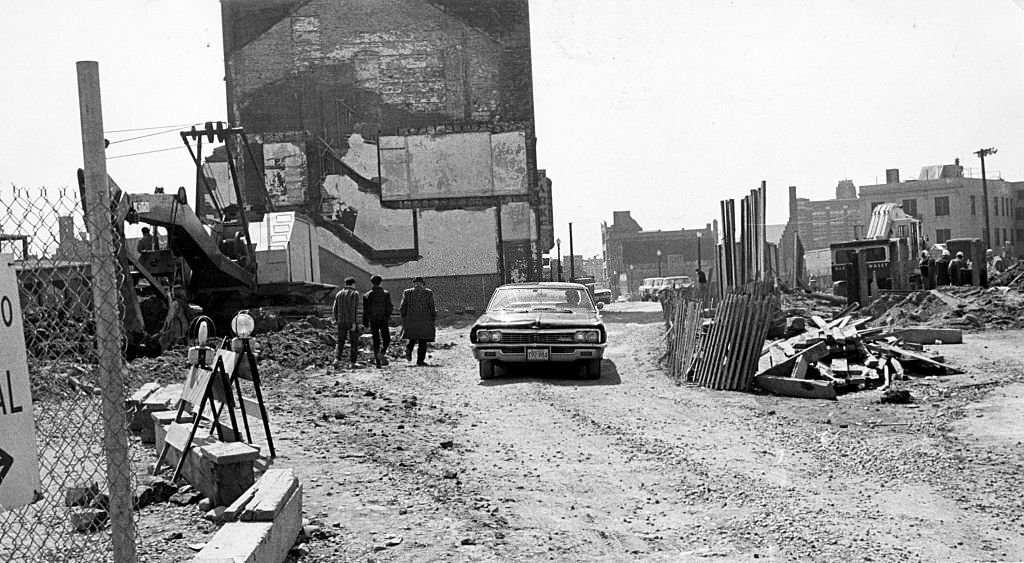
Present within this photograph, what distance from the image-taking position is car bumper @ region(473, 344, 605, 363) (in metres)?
14.9

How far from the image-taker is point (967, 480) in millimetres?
7250

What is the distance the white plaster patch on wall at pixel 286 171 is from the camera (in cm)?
4541

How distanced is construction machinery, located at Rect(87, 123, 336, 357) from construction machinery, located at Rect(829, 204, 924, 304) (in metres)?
15.2

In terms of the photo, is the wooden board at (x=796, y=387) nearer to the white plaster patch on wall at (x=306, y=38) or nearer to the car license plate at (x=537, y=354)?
the car license plate at (x=537, y=354)

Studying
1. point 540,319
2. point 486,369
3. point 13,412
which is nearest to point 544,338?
point 540,319

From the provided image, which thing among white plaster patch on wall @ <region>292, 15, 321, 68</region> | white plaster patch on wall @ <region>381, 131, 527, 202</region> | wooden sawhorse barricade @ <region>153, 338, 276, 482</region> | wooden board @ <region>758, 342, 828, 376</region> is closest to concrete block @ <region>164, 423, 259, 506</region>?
wooden sawhorse barricade @ <region>153, 338, 276, 482</region>

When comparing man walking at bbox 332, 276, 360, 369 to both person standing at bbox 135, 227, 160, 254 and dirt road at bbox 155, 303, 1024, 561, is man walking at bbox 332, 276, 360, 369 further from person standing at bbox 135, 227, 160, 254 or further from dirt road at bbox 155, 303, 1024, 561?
person standing at bbox 135, 227, 160, 254

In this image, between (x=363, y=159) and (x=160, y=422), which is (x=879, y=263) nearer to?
(x=363, y=159)

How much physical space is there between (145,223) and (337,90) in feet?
91.1

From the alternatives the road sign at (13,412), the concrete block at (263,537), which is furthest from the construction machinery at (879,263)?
the road sign at (13,412)

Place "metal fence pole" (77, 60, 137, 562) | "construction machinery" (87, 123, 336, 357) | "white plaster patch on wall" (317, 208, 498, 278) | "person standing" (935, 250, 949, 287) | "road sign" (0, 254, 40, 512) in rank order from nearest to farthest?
1. "road sign" (0, 254, 40, 512)
2. "metal fence pole" (77, 60, 137, 562)
3. "construction machinery" (87, 123, 336, 357)
4. "person standing" (935, 250, 949, 287)
5. "white plaster patch on wall" (317, 208, 498, 278)

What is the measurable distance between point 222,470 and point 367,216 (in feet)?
127

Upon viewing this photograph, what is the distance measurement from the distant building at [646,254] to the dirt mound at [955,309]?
67.9m

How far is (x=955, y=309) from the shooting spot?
23734 mm
